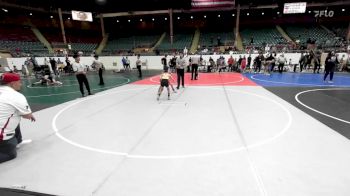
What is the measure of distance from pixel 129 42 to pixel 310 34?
27.3 m

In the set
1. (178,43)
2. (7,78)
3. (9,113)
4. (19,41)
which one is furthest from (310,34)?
(19,41)

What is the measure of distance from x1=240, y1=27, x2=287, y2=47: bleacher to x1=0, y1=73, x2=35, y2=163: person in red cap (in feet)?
91.5

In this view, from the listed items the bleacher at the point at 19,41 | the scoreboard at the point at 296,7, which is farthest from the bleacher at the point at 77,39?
the scoreboard at the point at 296,7

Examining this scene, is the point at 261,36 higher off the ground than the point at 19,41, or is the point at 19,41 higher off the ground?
the point at 19,41

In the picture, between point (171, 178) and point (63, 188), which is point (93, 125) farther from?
point (171, 178)

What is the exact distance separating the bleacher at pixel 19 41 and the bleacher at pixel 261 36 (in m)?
28.1

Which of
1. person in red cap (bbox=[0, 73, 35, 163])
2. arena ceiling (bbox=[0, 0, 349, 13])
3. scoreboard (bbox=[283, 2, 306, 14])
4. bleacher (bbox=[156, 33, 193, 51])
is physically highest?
arena ceiling (bbox=[0, 0, 349, 13])

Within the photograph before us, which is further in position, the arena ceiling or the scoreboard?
the arena ceiling

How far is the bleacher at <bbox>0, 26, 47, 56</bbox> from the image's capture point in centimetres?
2471

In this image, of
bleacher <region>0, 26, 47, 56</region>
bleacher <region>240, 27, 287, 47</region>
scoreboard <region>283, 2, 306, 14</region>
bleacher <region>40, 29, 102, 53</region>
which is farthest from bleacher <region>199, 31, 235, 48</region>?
bleacher <region>0, 26, 47, 56</region>

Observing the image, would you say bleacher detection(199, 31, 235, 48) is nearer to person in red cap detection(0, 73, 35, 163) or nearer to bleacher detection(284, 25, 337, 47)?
bleacher detection(284, 25, 337, 47)

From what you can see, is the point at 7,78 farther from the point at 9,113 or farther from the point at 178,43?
the point at 178,43

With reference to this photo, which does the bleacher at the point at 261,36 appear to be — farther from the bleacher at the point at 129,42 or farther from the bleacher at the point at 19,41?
the bleacher at the point at 19,41

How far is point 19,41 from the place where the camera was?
2677 cm
